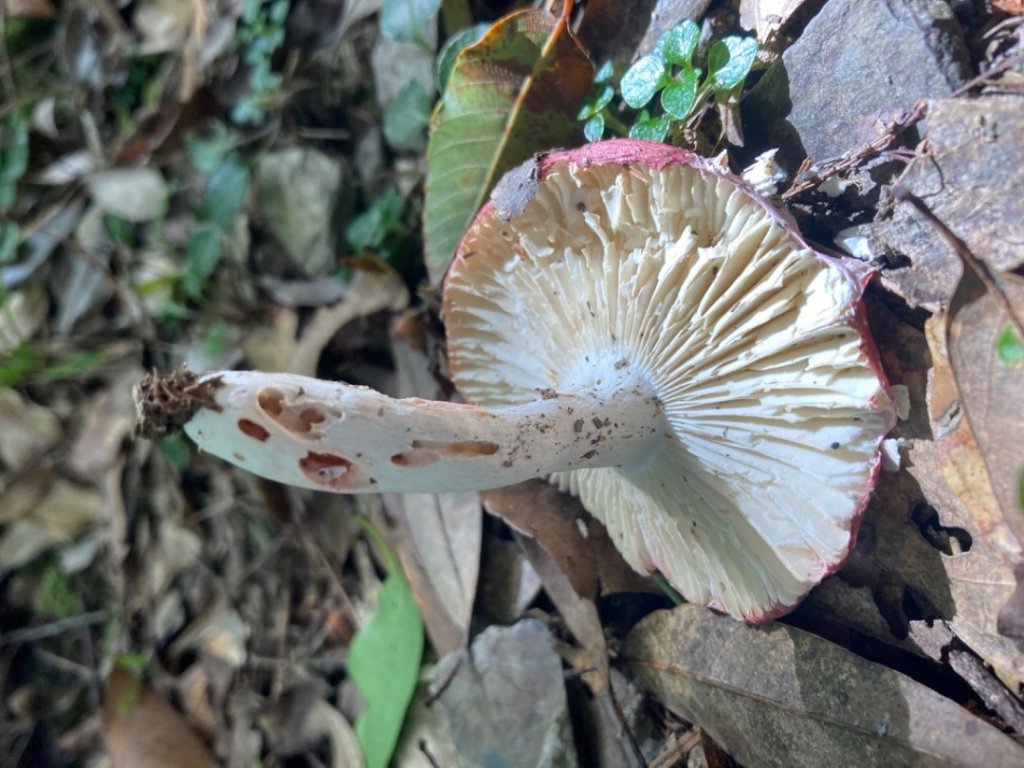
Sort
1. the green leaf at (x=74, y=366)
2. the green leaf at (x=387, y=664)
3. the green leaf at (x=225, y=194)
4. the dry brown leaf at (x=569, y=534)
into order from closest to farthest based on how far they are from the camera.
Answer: the dry brown leaf at (x=569, y=534), the green leaf at (x=387, y=664), the green leaf at (x=225, y=194), the green leaf at (x=74, y=366)

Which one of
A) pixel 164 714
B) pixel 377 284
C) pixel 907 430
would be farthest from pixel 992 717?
pixel 164 714

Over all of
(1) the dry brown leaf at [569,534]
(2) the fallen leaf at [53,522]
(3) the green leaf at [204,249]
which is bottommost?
(2) the fallen leaf at [53,522]

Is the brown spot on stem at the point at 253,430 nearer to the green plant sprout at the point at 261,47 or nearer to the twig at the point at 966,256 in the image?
the twig at the point at 966,256

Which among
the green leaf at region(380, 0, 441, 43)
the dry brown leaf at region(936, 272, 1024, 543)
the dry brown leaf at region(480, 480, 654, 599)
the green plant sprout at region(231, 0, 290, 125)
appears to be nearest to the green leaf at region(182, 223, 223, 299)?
the green plant sprout at region(231, 0, 290, 125)

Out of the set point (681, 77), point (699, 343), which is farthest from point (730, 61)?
point (699, 343)

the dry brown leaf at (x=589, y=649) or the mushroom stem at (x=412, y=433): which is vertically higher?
the mushroom stem at (x=412, y=433)

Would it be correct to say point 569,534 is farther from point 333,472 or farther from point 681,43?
point 681,43

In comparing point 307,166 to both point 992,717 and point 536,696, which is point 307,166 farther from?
point 992,717

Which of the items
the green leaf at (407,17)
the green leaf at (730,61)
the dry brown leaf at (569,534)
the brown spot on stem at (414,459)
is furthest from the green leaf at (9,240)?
the green leaf at (730,61)
